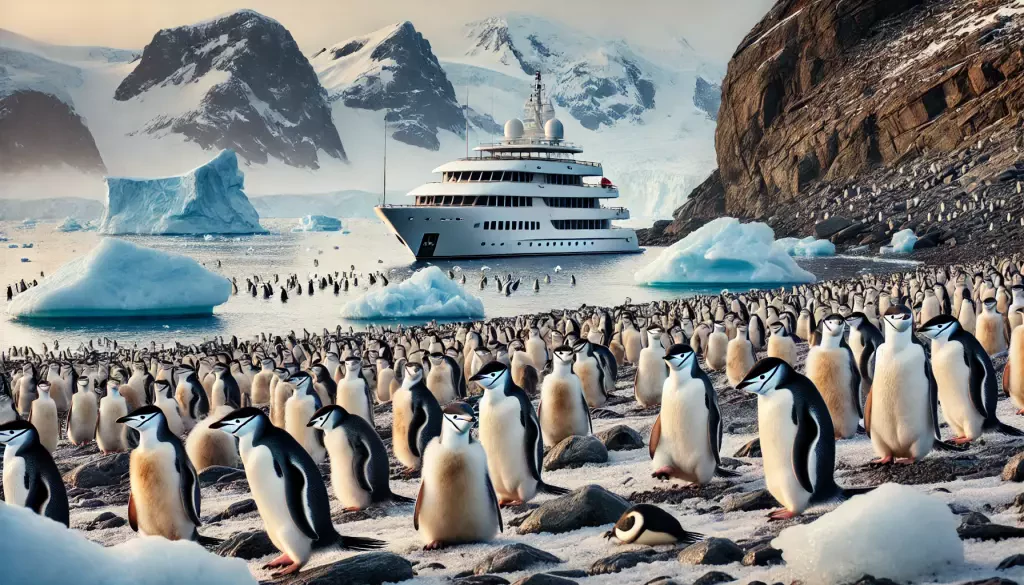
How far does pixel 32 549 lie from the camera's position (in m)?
2.79

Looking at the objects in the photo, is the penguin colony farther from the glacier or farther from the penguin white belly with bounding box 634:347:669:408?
the glacier

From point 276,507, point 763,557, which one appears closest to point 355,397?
point 276,507

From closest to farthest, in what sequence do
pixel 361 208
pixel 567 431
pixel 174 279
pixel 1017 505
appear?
pixel 1017 505
pixel 567 431
pixel 174 279
pixel 361 208

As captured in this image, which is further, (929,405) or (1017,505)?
(929,405)

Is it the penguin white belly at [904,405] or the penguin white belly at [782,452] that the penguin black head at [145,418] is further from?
the penguin white belly at [904,405]

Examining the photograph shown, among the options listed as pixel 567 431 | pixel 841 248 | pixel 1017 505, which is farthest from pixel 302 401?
pixel 841 248

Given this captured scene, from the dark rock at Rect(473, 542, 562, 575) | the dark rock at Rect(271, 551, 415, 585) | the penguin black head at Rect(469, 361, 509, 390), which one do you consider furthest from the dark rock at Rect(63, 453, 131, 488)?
the dark rock at Rect(473, 542, 562, 575)

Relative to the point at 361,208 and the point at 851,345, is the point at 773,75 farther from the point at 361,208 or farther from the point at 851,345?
the point at 361,208

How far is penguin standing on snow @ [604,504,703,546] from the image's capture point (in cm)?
495

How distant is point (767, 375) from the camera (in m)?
5.55

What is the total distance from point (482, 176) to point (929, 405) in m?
53.0

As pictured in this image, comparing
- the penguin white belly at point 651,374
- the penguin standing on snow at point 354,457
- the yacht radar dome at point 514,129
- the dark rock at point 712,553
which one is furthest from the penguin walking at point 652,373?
the yacht radar dome at point 514,129

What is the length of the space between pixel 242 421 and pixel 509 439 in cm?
165

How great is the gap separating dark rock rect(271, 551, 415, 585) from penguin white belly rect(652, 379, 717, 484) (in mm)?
2151
